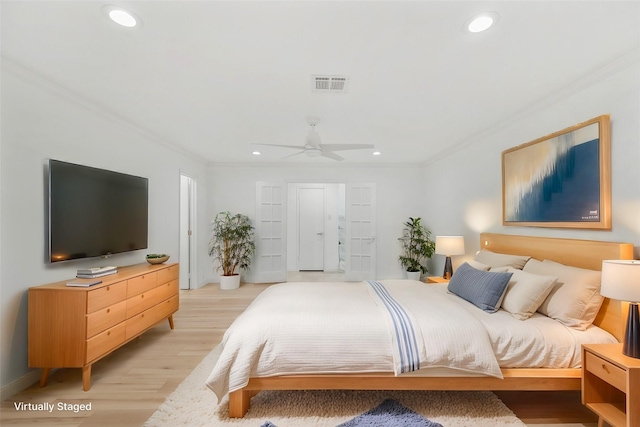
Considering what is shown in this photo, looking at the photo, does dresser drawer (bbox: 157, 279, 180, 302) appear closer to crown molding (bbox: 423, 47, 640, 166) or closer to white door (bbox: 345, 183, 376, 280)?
white door (bbox: 345, 183, 376, 280)

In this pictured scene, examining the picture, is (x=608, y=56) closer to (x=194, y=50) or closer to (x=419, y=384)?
(x=419, y=384)

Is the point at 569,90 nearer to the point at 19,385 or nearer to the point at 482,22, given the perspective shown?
the point at 482,22

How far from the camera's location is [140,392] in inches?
87.7

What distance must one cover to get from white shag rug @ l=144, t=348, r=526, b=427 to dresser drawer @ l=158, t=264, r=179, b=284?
50.1 inches

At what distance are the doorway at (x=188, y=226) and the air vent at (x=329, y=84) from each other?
3.75 m

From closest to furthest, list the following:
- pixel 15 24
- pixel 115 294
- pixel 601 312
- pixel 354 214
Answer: pixel 15 24
pixel 601 312
pixel 115 294
pixel 354 214

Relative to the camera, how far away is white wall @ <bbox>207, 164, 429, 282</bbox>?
5883 millimetres

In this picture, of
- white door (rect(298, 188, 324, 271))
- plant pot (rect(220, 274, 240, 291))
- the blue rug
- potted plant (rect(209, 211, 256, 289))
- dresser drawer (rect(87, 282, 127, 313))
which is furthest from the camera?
white door (rect(298, 188, 324, 271))

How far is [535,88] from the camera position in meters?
2.49

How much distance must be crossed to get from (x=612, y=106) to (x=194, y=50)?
3.01 metres

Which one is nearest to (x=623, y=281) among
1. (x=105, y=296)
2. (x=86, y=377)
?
(x=105, y=296)

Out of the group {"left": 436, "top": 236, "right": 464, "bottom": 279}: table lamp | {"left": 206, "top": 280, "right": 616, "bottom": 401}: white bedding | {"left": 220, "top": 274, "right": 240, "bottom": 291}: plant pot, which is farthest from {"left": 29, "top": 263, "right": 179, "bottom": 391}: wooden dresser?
{"left": 436, "top": 236, "right": 464, "bottom": 279}: table lamp

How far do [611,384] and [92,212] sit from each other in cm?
410

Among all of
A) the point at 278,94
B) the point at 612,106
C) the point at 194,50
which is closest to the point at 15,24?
the point at 194,50
